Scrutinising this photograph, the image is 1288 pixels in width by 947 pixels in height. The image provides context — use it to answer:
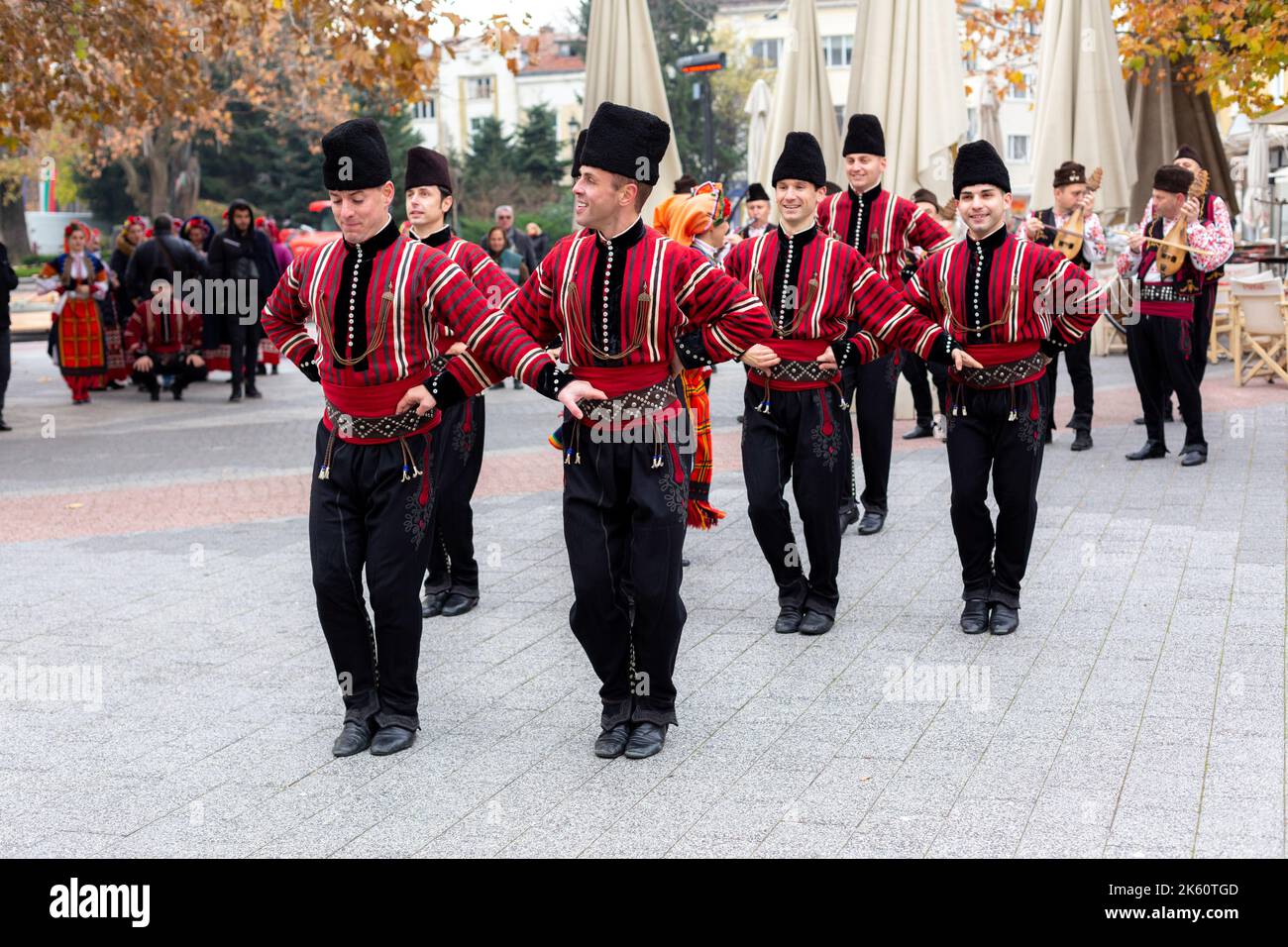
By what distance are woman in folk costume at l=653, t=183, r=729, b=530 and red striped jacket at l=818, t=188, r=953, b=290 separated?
68cm

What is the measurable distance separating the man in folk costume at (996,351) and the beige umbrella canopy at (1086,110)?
21.3 ft

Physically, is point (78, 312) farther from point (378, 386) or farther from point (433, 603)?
point (378, 386)

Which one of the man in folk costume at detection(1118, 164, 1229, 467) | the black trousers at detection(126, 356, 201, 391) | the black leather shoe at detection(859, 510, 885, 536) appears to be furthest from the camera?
the black trousers at detection(126, 356, 201, 391)

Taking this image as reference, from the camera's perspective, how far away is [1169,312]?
1047cm

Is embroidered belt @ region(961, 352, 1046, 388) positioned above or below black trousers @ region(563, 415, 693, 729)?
above

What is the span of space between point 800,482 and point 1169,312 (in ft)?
15.9

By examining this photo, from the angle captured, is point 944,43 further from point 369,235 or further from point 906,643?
point 369,235

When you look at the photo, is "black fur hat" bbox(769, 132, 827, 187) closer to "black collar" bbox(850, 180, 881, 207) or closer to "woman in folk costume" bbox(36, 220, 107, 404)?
"black collar" bbox(850, 180, 881, 207)

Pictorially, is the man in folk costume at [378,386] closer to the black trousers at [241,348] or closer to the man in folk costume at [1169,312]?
the man in folk costume at [1169,312]

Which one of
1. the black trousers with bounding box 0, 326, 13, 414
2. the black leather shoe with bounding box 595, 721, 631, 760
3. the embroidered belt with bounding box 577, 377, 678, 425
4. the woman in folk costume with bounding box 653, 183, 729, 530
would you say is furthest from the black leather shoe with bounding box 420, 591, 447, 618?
the black trousers with bounding box 0, 326, 13, 414

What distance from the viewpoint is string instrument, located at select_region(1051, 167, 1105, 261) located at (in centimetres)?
1067

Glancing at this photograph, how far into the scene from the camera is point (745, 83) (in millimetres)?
62875

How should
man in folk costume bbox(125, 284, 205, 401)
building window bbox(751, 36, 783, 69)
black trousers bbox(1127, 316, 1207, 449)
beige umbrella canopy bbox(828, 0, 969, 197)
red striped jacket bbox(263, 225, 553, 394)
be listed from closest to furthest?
red striped jacket bbox(263, 225, 553, 394), black trousers bbox(1127, 316, 1207, 449), beige umbrella canopy bbox(828, 0, 969, 197), man in folk costume bbox(125, 284, 205, 401), building window bbox(751, 36, 783, 69)

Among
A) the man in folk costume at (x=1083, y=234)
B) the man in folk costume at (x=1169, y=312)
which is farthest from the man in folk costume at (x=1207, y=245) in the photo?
the man in folk costume at (x=1083, y=234)
